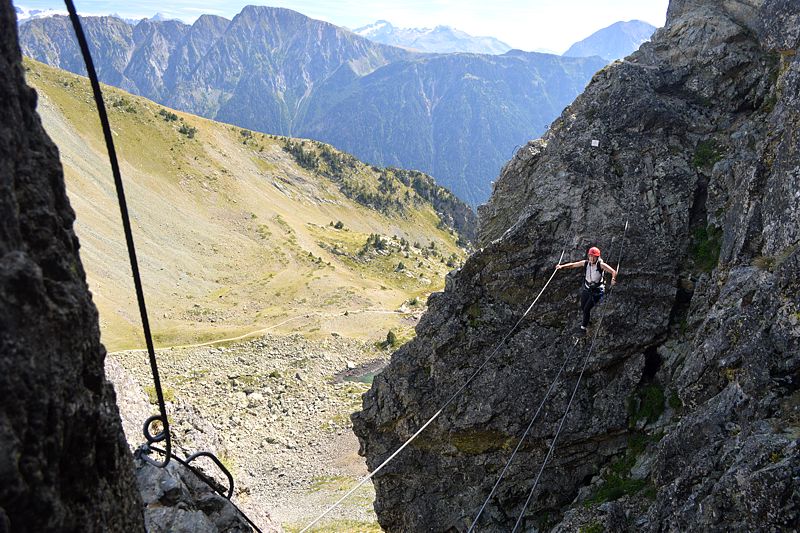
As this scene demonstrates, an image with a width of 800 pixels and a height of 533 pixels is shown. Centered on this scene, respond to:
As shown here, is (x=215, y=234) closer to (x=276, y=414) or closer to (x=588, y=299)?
(x=276, y=414)

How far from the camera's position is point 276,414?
154ft

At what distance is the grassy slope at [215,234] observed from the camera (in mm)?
67712

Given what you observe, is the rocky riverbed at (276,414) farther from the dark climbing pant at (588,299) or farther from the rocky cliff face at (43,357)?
the rocky cliff face at (43,357)

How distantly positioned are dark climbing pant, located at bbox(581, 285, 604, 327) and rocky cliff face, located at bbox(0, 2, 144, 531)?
12.6 metres

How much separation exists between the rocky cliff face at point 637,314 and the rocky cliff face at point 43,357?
912cm

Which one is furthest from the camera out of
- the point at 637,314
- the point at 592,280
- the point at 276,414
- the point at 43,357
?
the point at 276,414

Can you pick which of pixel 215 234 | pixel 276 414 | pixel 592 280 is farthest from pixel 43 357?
pixel 215 234

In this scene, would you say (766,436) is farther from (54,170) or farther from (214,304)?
(214,304)

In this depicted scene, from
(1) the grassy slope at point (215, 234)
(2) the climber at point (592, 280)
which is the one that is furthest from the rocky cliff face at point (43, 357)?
(1) the grassy slope at point (215, 234)

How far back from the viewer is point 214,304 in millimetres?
71750

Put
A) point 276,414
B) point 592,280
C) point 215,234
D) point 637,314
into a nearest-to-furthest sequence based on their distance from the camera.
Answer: point 592,280, point 637,314, point 276,414, point 215,234

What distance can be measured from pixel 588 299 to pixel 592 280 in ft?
2.14

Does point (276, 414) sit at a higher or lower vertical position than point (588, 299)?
lower

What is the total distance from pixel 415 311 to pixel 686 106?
2344 inches
